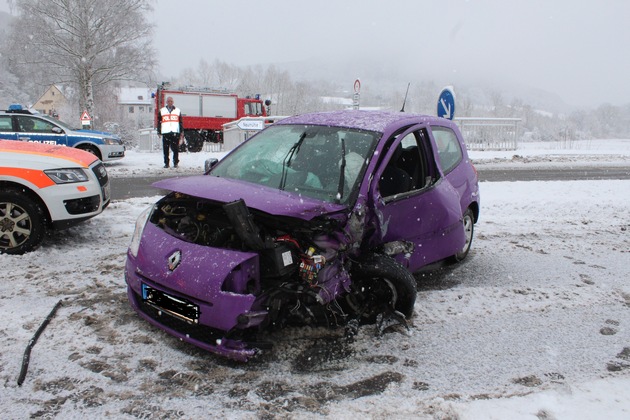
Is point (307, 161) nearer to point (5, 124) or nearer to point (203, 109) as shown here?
point (5, 124)

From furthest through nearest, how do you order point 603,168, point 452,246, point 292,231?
point 603,168 < point 452,246 < point 292,231

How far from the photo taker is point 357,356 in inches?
136

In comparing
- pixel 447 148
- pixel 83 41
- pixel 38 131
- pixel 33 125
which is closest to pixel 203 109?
pixel 83 41

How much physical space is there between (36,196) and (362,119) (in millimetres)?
3469

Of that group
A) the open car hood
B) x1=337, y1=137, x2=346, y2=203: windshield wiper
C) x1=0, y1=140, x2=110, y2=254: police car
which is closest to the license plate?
the open car hood

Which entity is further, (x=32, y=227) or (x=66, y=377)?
(x=32, y=227)

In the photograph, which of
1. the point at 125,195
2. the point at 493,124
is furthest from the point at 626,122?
the point at 125,195

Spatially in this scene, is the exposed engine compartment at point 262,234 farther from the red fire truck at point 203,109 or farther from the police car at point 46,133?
the red fire truck at point 203,109

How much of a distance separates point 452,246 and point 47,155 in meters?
4.41

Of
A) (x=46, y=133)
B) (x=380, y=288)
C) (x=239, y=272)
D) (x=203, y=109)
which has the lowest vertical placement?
(x=380, y=288)

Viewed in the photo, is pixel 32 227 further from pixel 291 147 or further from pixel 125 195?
pixel 125 195

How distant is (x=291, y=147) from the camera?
4.48 metres

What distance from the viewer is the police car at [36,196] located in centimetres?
507

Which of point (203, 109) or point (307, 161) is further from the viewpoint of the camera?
point (203, 109)
